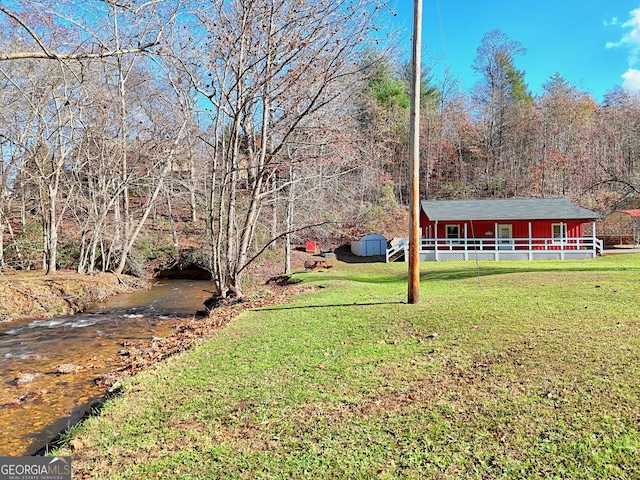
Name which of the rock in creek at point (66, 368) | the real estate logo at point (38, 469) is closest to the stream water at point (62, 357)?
the rock in creek at point (66, 368)

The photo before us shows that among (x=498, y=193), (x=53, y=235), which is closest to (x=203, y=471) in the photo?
(x=53, y=235)

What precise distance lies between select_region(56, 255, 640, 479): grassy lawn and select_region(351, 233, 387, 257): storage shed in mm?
20615

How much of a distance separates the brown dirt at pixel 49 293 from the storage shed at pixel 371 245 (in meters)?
15.7

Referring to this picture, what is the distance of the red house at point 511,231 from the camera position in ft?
73.4

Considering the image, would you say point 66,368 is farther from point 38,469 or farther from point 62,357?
point 38,469

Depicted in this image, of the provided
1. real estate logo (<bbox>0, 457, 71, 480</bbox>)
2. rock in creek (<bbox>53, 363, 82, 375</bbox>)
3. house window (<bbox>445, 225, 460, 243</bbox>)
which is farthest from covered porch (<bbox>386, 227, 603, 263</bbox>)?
real estate logo (<bbox>0, 457, 71, 480</bbox>)

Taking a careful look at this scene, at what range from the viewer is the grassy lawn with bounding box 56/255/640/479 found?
3.22 m

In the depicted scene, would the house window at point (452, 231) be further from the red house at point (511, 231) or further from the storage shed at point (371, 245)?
the storage shed at point (371, 245)

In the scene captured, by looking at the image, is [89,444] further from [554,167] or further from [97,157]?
[554,167]

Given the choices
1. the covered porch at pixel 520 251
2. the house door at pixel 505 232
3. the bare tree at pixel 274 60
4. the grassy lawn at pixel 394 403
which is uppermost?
the bare tree at pixel 274 60

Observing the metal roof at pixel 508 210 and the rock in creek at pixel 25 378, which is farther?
the metal roof at pixel 508 210

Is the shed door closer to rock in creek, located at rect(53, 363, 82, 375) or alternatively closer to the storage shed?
the storage shed

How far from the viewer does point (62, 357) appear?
8242mm

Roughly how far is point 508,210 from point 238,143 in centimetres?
1878
